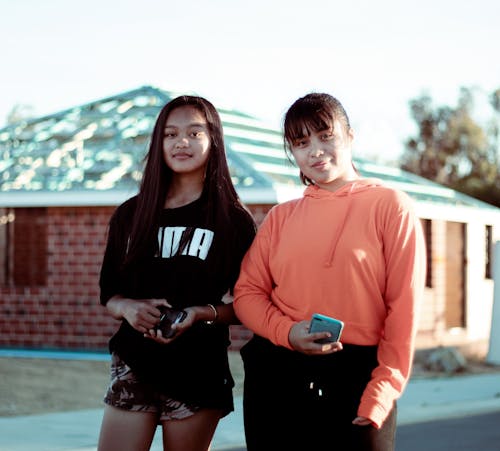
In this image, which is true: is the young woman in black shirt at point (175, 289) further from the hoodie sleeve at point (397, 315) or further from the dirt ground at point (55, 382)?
the dirt ground at point (55, 382)

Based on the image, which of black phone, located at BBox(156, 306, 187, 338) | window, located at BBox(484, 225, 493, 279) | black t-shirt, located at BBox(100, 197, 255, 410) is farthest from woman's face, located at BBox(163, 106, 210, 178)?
window, located at BBox(484, 225, 493, 279)

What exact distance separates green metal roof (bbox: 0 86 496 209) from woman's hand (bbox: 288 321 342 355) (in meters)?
12.1

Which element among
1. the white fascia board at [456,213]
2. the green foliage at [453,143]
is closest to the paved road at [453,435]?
the white fascia board at [456,213]

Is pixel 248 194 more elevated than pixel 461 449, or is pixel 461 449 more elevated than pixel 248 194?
pixel 248 194

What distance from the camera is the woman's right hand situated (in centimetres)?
355

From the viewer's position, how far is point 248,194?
50.2 ft

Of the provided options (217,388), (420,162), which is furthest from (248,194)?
(420,162)

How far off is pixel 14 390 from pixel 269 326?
913 cm

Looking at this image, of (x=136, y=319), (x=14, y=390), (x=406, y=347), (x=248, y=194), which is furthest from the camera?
(x=248, y=194)

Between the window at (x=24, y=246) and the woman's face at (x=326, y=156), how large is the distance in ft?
46.6

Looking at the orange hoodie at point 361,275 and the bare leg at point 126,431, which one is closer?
the orange hoodie at point 361,275

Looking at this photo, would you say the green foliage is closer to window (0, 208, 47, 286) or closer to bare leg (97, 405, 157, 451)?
window (0, 208, 47, 286)

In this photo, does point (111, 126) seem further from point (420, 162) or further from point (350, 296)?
point (420, 162)

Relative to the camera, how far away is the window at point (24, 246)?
56.9 ft
